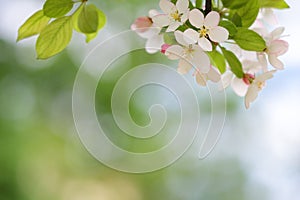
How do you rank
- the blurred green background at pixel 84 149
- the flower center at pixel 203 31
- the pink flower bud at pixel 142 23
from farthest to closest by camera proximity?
the blurred green background at pixel 84 149
the pink flower bud at pixel 142 23
the flower center at pixel 203 31

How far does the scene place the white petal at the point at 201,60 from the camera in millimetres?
384

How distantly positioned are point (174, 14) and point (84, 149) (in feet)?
8.26

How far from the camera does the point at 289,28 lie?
2.38 m

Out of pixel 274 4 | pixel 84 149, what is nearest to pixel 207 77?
pixel 274 4

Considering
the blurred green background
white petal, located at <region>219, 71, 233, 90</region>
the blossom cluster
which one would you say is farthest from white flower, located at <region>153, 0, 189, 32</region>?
the blurred green background

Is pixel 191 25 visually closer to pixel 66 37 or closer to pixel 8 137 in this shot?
pixel 66 37

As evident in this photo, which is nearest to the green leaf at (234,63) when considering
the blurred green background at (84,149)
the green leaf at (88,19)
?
the green leaf at (88,19)

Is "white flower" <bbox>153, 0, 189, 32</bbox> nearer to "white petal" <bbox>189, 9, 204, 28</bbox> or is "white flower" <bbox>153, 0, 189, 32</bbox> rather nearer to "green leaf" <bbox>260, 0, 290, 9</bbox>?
"white petal" <bbox>189, 9, 204, 28</bbox>

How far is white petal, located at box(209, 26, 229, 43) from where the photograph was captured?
0.38 m

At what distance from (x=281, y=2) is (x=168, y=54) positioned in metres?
0.15

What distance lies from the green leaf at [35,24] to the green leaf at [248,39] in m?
0.20

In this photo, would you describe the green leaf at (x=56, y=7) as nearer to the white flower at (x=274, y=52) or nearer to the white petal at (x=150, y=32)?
the white petal at (x=150, y=32)

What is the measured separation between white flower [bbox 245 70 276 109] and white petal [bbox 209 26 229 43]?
82 mm

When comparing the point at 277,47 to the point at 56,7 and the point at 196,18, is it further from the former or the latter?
the point at 56,7
